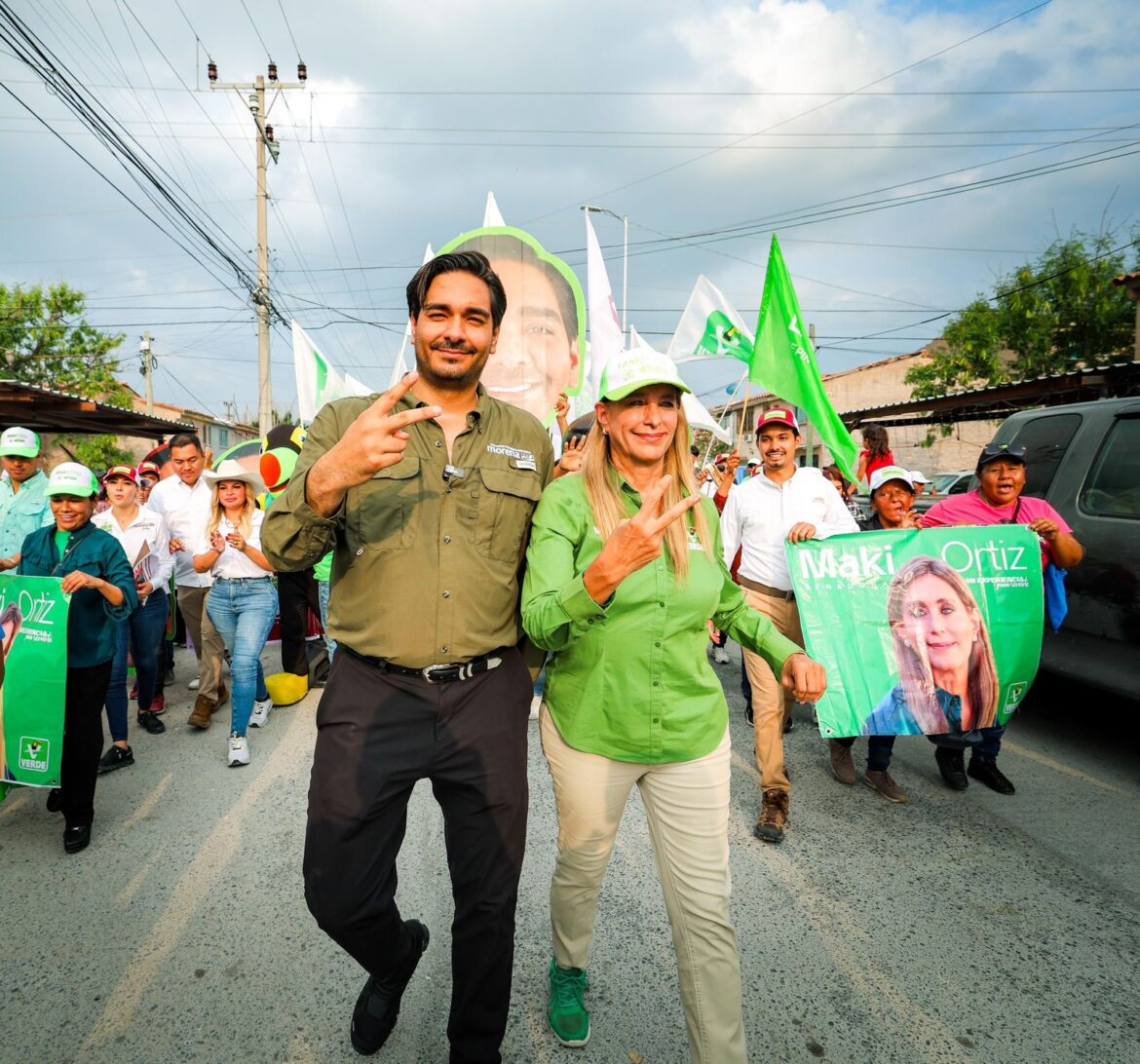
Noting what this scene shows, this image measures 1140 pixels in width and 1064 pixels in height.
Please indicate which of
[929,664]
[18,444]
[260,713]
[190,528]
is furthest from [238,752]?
[929,664]

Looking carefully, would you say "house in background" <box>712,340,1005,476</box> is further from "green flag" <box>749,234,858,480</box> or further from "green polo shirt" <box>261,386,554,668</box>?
"green polo shirt" <box>261,386,554,668</box>

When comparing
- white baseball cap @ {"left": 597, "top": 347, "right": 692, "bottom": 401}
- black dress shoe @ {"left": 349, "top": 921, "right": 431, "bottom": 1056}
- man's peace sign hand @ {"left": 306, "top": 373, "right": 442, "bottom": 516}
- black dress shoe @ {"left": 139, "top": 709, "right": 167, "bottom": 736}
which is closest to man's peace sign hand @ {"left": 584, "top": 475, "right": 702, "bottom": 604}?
white baseball cap @ {"left": 597, "top": 347, "right": 692, "bottom": 401}

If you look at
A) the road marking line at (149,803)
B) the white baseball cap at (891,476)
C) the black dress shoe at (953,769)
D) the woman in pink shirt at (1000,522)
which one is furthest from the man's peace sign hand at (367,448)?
the black dress shoe at (953,769)

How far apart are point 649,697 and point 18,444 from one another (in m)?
5.07

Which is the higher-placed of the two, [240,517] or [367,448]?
[367,448]

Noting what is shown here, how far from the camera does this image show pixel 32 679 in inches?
137

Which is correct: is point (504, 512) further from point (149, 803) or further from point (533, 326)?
point (149, 803)

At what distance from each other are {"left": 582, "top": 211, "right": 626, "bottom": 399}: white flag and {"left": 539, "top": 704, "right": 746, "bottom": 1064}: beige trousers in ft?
14.3

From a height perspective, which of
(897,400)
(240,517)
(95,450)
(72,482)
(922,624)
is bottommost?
(922,624)

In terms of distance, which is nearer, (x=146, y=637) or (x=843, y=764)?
(x=843, y=764)

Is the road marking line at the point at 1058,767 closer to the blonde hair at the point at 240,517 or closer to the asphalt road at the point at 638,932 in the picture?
the asphalt road at the point at 638,932

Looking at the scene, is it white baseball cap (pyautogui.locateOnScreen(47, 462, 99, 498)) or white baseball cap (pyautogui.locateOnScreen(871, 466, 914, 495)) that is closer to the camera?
white baseball cap (pyautogui.locateOnScreen(47, 462, 99, 498))

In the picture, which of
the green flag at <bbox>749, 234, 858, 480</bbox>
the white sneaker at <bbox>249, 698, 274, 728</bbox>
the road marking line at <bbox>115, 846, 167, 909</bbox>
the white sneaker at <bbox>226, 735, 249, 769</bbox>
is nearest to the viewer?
the road marking line at <bbox>115, 846, 167, 909</bbox>

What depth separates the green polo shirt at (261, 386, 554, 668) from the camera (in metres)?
1.94
